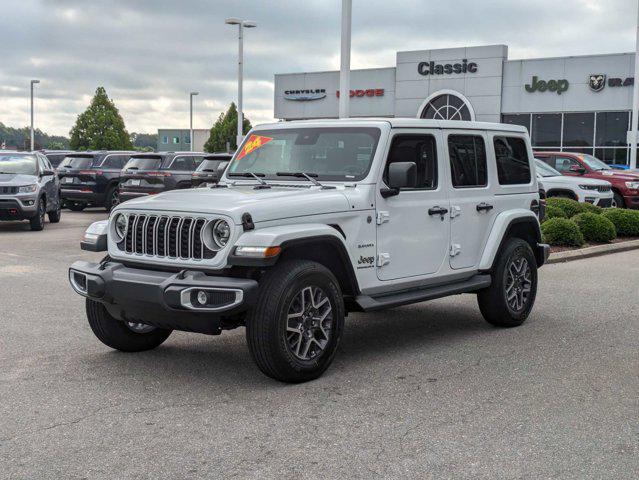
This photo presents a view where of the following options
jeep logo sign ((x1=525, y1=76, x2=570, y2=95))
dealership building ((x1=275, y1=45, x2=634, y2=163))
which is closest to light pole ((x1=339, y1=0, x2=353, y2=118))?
dealership building ((x1=275, y1=45, x2=634, y2=163))

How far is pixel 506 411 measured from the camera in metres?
5.38

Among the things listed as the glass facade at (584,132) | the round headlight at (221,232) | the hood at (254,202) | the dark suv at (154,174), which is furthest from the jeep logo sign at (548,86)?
the round headlight at (221,232)

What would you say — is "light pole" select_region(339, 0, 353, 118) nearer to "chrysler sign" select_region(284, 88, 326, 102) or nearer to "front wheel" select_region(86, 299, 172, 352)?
"front wheel" select_region(86, 299, 172, 352)

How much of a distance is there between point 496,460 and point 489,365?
217cm

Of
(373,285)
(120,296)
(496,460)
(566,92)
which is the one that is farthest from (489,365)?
(566,92)

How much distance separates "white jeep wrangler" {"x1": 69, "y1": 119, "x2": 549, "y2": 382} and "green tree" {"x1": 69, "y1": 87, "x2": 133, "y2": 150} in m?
59.4

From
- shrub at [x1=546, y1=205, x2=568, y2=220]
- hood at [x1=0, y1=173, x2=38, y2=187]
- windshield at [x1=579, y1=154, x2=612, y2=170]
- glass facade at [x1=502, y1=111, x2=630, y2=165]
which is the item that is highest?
glass facade at [x1=502, y1=111, x2=630, y2=165]

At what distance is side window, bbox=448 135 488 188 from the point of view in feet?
24.9

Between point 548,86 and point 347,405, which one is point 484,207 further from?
point 548,86

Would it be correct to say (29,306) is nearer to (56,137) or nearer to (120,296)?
(120,296)

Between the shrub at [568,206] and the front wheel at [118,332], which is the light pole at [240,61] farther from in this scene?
the front wheel at [118,332]

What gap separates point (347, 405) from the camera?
18.0ft

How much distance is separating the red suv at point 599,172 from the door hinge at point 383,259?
15.3 meters

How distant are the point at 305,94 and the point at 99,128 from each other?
20906mm
